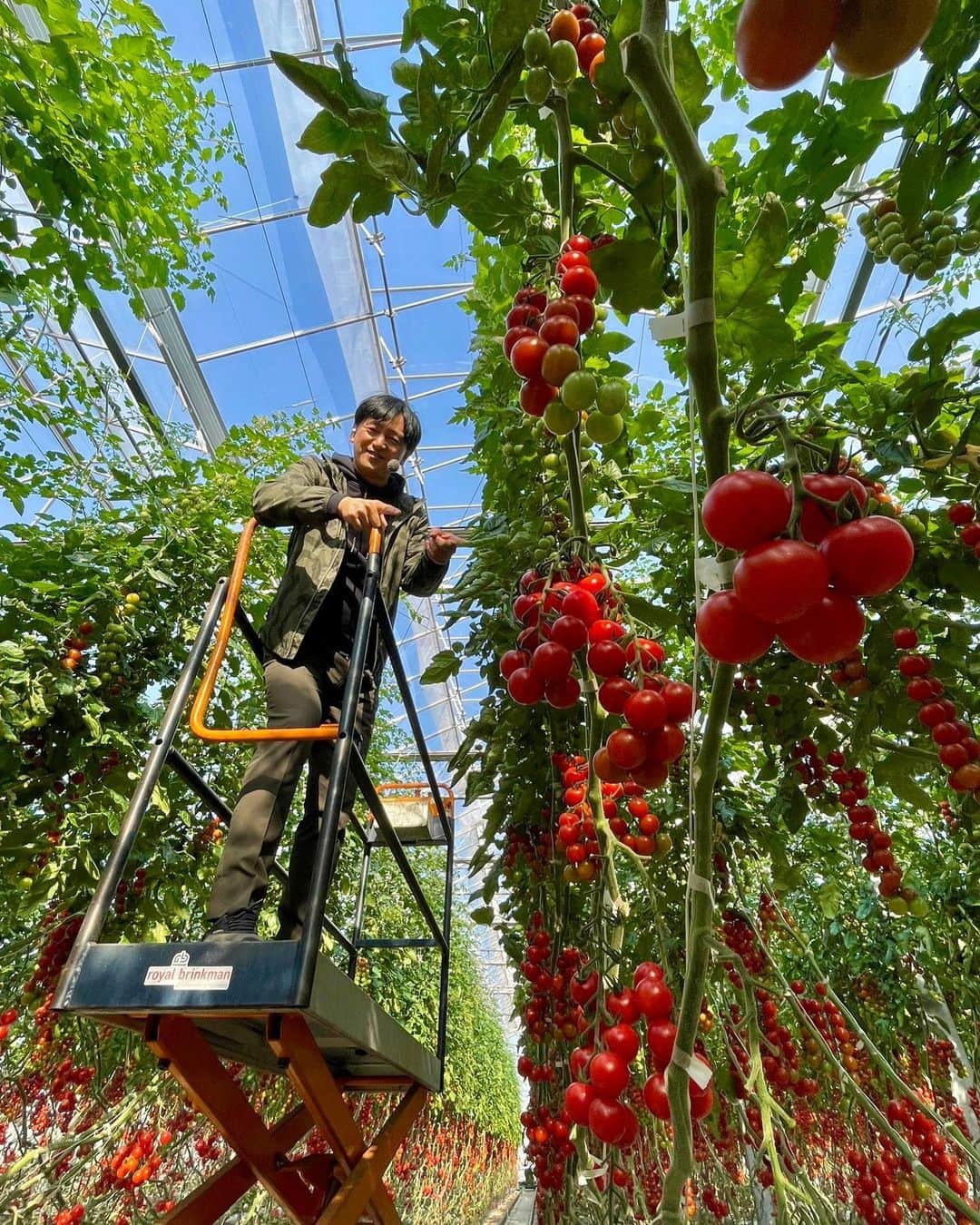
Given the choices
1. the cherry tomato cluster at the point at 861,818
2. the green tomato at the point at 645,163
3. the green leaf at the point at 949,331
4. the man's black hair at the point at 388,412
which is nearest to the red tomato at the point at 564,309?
the green tomato at the point at 645,163

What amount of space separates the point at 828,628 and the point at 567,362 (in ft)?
1.51

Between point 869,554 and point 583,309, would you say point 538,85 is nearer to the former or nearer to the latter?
point 583,309

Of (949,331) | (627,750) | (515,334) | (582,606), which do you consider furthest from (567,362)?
(949,331)

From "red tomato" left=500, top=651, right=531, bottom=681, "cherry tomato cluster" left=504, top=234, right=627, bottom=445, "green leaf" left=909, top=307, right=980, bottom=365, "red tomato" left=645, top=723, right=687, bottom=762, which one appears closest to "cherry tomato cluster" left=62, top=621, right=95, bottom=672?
"red tomato" left=500, top=651, right=531, bottom=681

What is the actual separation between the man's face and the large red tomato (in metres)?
1.38

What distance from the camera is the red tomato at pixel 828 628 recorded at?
411 millimetres

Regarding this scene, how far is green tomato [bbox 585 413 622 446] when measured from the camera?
2.67 feet

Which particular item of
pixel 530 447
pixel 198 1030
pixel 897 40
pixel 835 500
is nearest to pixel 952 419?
pixel 530 447

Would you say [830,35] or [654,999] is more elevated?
[830,35]

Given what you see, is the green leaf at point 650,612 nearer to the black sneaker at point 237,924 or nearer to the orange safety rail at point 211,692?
the orange safety rail at point 211,692

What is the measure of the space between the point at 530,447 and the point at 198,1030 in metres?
1.32

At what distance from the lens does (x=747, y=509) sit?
15.9 inches

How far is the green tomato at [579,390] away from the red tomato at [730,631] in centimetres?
38

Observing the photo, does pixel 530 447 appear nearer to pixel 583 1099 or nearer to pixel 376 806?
pixel 376 806
